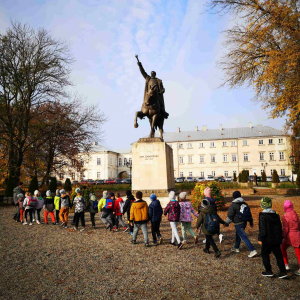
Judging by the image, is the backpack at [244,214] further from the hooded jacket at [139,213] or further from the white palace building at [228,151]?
the white palace building at [228,151]

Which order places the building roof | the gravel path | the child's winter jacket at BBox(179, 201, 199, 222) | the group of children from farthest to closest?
the building roof
the child's winter jacket at BBox(179, 201, 199, 222)
the group of children
the gravel path

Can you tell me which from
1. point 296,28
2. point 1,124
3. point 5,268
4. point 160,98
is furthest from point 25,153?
point 296,28

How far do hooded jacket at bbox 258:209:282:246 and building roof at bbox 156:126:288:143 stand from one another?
2372 inches

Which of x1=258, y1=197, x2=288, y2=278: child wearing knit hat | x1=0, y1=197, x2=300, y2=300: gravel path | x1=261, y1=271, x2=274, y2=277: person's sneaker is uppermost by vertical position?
x1=258, y1=197, x2=288, y2=278: child wearing knit hat

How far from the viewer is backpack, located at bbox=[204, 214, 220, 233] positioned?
576 centimetres

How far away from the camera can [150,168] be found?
12836 millimetres

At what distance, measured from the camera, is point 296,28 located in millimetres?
11125

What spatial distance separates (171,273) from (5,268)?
3212 millimetres

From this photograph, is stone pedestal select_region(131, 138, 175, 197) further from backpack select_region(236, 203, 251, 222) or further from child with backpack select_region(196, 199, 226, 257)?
backpack select_region(236, 203, 251, 222)

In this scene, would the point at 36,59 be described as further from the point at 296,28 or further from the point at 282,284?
the point at 282,284

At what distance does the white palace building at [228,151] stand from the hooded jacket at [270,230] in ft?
187

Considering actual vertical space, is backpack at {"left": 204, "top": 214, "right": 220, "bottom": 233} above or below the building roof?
below

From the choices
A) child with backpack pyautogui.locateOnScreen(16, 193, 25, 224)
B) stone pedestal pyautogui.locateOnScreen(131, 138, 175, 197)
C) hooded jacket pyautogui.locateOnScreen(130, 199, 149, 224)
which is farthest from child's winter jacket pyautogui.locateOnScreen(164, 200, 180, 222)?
child with backpack pyautogui.locateOnScreen(16, 193, 25, 224)

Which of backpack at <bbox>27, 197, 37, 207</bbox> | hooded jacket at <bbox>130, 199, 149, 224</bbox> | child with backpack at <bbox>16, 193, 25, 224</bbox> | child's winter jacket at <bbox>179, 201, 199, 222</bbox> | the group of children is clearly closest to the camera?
the group of children
